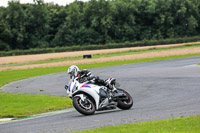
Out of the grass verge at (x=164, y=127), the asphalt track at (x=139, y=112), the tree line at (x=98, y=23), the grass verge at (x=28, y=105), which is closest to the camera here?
the grass verge at (x=164, y=127)

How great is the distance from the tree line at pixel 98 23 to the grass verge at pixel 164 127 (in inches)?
3554

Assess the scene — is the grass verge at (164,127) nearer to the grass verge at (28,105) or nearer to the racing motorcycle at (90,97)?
the racing motorcycle at (90,97)

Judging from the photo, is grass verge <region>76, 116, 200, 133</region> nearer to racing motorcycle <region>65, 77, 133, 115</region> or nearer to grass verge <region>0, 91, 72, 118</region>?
racing motorcycle <region>65, 77, 133, 115</region>

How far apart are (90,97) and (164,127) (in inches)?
172

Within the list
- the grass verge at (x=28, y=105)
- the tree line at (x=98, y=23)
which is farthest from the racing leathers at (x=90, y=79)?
the tree line at (x=98, y=23)

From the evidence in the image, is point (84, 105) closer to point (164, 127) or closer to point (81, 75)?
point (81, 75)

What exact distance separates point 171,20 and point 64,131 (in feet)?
321

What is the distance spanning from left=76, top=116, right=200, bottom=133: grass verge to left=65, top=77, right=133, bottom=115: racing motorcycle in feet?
10.8

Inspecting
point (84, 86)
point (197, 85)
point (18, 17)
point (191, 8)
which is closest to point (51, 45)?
point (18, 17)

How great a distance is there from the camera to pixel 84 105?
12.3 meters

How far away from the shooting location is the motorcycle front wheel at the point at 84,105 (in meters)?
12.0

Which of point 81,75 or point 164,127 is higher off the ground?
point 81,75

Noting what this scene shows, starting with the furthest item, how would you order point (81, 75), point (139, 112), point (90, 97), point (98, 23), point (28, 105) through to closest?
point (98, 23)
point (28, 105)
point (81, 75)
point (90, 97)
point (139, 112)

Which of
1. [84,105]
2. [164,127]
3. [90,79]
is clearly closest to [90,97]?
[84,105]
